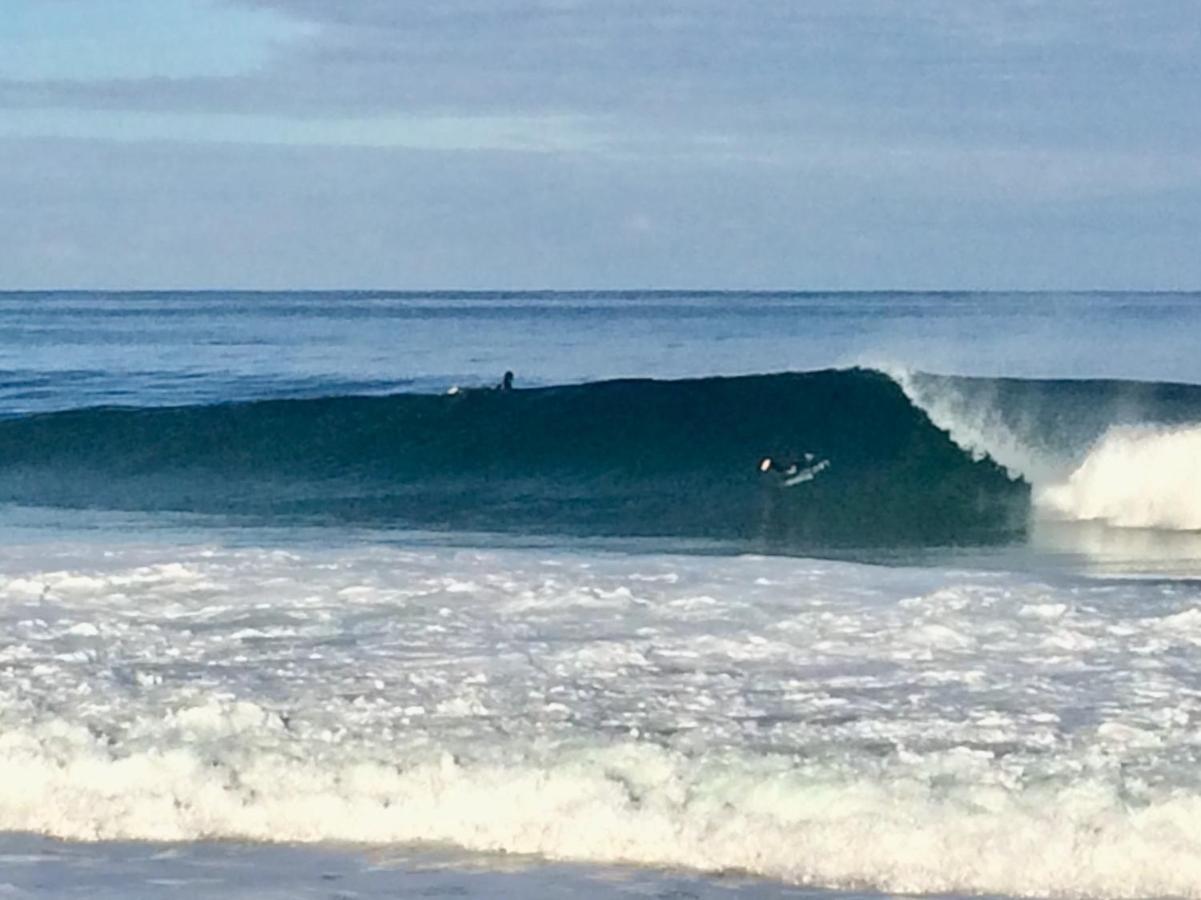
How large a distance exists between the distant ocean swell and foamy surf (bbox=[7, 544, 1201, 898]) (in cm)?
583

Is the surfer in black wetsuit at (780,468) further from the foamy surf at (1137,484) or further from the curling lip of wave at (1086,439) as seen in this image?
the foamy surf at (1137,484)

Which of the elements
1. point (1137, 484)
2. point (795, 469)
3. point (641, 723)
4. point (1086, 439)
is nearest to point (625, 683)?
point (641, 723)

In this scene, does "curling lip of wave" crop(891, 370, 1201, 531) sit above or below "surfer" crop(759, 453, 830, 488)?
above

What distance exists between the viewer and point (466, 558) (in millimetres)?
11000

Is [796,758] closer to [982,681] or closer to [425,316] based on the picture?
[982,681]

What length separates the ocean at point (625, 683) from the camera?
18.8 feet

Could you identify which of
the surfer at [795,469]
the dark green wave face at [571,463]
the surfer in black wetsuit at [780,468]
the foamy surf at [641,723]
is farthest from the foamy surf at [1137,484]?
the foamy surf at [641,723]

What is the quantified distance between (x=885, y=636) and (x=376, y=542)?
6409mm

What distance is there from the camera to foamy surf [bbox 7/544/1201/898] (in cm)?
578

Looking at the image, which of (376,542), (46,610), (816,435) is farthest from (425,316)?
(46,610)

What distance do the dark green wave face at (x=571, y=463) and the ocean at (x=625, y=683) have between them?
0.40ft

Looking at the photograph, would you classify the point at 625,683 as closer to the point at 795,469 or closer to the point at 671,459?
the point at 795,469

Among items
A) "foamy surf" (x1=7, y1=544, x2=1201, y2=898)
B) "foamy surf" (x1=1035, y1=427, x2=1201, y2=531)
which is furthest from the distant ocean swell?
"foamy surf" (x1=7, y1=544, x2=1201, y2=898)

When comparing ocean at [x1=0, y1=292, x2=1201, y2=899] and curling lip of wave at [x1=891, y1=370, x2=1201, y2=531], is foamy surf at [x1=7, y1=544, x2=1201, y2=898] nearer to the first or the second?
ocean at [x1=0, y1=292, x2=1201, y2=899]
